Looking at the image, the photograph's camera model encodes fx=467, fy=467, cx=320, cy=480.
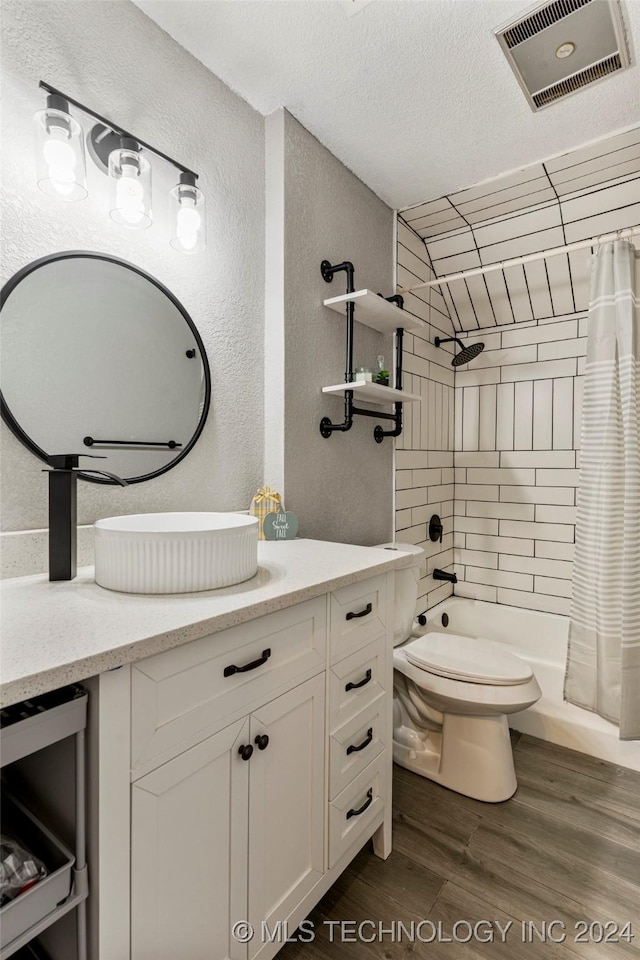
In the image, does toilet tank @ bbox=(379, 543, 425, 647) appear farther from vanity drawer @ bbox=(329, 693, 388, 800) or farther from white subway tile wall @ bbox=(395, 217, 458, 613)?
vanity drawer @ bbox=(329, 693, 388, 800)

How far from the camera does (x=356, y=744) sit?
1233mm

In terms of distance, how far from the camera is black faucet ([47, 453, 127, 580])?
0.96 metres

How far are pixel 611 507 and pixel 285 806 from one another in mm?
1616

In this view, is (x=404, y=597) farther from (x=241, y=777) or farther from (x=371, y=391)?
(x=241, y=777)

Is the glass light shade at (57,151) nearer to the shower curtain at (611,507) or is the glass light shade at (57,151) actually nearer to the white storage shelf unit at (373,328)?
the white storage shelf unit at (373,328)

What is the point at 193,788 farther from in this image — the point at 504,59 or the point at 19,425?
the point at 504,59

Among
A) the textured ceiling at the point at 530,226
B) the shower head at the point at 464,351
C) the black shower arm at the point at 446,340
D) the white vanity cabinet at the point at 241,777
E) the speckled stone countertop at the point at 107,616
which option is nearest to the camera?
the speckled stone countertop at the point at 107,616

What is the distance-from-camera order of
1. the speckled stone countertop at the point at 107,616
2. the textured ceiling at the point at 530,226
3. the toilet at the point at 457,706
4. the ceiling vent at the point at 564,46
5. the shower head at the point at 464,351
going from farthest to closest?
the shower head at the point at 464,351
the textured ceiling at the point at 530,226
the toilet at the point at 457,706
the ceiling vent at the point at 564,46
the speckled stone countertop at the point at 107,616

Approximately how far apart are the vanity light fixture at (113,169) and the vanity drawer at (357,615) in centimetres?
106

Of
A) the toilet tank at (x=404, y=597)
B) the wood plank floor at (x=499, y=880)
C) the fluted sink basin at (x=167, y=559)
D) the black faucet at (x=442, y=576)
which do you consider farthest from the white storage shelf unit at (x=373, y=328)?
the wood plank floor at (x=499, y=880)

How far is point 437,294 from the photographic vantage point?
2.65 metres

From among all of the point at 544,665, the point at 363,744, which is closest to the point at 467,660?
the point at 544,665

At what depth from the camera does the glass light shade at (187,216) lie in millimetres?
1293

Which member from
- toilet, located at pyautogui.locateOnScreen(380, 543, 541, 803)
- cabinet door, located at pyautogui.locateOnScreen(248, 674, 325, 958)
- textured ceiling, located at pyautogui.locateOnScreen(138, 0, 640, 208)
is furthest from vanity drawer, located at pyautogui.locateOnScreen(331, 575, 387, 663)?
textured ceiling, located at pyautogui.locateOnScreen(138, 0, 640, 208)
